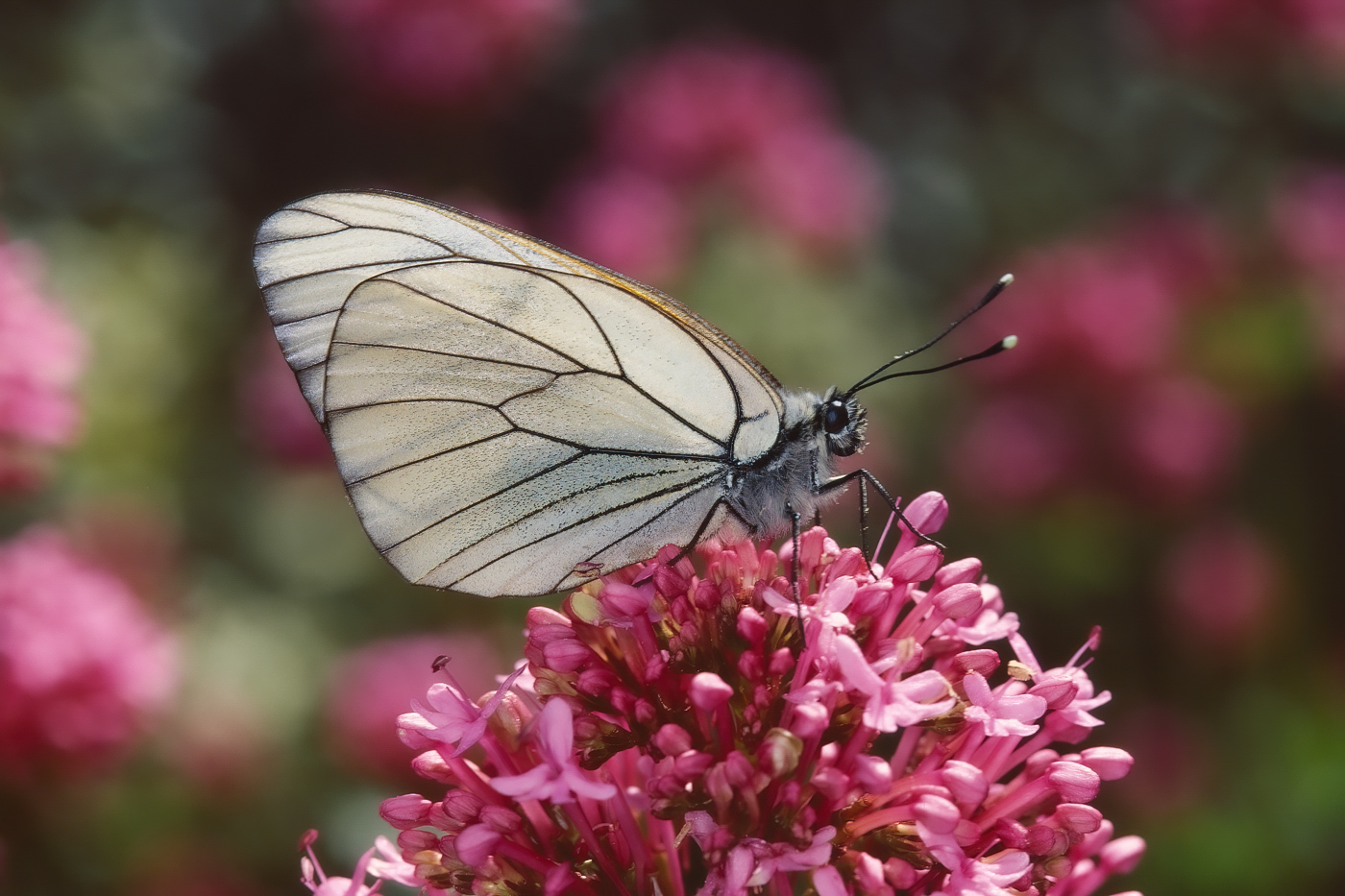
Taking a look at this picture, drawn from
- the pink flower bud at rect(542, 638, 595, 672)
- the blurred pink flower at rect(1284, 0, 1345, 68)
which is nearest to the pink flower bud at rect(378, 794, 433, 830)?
the pink flower bud at rect(542, 638, 595, 672)

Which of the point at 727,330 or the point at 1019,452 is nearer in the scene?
the point at 1019,452

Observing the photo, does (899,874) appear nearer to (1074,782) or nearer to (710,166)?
(1074,782)

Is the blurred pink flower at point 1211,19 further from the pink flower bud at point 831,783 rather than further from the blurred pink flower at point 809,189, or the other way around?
the pink flower bud at point 831,783

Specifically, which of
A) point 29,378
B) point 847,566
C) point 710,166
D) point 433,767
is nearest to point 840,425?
point 847,566

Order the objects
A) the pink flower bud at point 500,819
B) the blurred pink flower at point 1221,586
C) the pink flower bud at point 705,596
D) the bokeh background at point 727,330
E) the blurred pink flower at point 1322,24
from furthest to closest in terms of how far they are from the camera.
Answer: the blurred pink flower at point 1322,24 < the blurred pink flower at point 1221,586 < the bokeh background at point 727,330 < the pink flower bud at point 705,596 < the pink flower bud at point 500,819

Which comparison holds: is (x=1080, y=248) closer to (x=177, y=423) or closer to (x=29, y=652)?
(x=177, y=423)

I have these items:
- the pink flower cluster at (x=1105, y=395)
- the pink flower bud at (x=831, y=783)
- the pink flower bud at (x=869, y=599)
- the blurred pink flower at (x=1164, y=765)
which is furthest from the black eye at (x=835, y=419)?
the pink flower cluster at (x=1105, y=395)

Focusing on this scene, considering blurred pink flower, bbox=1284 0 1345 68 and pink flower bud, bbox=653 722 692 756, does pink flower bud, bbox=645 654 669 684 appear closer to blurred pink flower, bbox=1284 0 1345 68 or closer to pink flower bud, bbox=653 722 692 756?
pink flower bud, bbox=653 722 692 756
